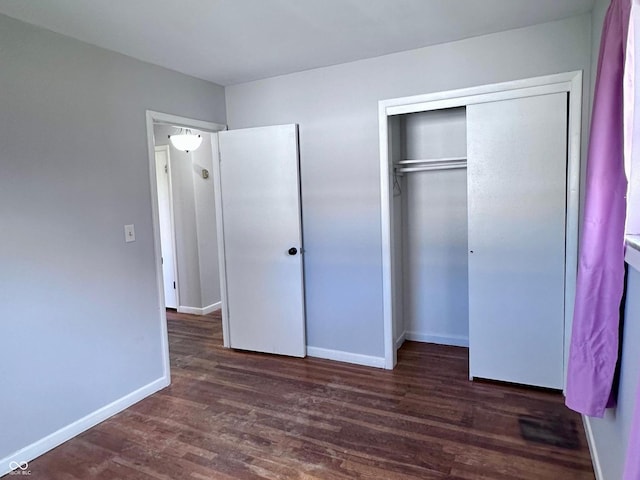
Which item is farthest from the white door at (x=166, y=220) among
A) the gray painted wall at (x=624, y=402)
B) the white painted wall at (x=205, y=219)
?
the gray painted wall at (x=624, y=402)

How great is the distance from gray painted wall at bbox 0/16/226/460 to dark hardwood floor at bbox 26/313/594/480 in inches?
12.3

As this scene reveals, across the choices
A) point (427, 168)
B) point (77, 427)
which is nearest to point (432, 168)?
point (427, 168)

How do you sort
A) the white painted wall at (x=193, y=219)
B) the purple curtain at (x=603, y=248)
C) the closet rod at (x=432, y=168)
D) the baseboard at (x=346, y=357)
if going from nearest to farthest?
the purple curtain at (x=603, y=248) < the baseboard at (x=346, y=357) < the closet rod at (x=432, y=168) < the white painted wall at (x=193, y=219)

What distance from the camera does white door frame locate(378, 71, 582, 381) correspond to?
2.59 m

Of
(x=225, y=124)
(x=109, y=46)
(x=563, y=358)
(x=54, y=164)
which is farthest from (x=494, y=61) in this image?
(x=54, y=164)

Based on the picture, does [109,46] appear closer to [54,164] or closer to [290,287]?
[54,164]

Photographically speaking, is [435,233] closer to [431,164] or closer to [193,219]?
[431,164]

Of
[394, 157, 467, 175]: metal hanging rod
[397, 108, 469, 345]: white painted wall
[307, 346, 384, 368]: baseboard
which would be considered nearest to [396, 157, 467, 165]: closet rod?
[394, 157, 467, 175]: metal hanging rod

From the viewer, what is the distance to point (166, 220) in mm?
5230

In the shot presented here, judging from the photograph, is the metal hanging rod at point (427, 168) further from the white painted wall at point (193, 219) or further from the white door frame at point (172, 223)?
the white door frame at point (172, 223)

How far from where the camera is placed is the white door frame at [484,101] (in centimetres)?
259

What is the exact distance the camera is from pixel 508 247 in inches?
112

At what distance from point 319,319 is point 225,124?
1980mm

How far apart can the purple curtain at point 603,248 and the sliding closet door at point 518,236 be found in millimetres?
1047
